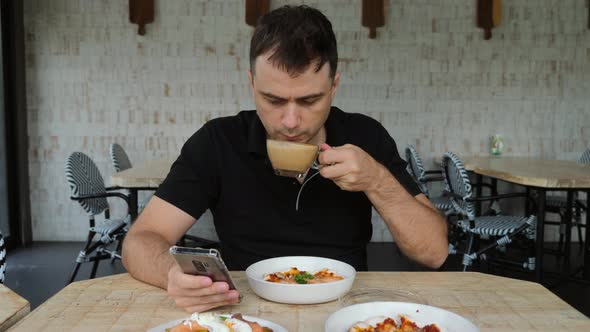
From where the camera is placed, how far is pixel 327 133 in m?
1.72

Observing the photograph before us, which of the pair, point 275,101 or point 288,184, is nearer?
point 275,101

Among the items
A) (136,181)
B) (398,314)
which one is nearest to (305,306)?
(398,314)

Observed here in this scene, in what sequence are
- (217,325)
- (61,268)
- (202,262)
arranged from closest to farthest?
(217,325)
(202,262)
(61,268)

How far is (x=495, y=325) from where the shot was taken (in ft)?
3.36

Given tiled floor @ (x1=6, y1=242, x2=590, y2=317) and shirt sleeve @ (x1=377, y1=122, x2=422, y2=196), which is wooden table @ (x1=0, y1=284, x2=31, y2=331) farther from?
tiled floor @ (x1=6, y1=242, x2=590, y2=317)


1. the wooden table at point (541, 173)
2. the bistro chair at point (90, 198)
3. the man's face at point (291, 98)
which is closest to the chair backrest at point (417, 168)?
the wooden table at point (541, 173)

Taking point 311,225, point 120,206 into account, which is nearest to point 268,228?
point 311,225

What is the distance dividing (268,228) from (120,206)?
161 inches

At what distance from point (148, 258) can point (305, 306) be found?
47 centimetres

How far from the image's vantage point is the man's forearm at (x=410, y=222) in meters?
1.38

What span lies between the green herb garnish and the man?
0.25 meters

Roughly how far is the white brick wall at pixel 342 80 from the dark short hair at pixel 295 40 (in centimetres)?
373

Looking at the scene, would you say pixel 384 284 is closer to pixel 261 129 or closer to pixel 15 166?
pixel 261 129

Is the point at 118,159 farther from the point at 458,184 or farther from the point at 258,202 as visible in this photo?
the point at 258,202
